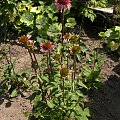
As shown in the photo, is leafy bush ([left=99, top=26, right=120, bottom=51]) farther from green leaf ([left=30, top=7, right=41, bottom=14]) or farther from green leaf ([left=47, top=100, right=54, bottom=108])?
green leaf ([left=47, top=100, right=54, bottom=108])

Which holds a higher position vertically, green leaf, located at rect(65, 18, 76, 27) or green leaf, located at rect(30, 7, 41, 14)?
green leaf, located at rect(30, 7, 41, 14)

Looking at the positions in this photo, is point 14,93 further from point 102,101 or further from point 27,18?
point 27,18

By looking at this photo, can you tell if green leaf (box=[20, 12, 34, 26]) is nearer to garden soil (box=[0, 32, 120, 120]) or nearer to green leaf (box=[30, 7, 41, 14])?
green leaf (box=[30, 7, 41, 14])

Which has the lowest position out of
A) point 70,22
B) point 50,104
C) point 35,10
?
point 50,104

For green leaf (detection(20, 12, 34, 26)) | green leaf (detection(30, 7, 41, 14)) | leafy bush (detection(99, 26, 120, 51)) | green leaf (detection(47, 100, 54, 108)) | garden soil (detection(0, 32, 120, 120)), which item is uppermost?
green leaf (detection(30, 7, 41, 14))

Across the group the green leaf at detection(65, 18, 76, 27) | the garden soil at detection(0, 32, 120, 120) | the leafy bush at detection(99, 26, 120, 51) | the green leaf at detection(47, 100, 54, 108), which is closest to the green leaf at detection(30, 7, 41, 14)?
the green leaf at detection(65, 18, 76, 27)

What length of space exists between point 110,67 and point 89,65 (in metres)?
0.29

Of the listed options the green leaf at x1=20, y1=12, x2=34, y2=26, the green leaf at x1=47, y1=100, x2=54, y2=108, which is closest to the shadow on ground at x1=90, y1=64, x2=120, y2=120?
the green leaf at x1=47, y1=100, x2=54, y2=108

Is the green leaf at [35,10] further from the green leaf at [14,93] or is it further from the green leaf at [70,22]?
the green leaf at [14,93]

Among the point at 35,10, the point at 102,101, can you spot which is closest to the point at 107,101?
the point at 102,101

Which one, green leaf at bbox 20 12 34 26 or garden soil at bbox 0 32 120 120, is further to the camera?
green leaf at bbox 20 12 34 26

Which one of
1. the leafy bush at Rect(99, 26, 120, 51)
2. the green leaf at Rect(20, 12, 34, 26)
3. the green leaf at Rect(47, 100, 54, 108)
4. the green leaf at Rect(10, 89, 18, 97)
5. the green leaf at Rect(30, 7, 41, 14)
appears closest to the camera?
the green leaf at Rect(47, 100, 54, 108)

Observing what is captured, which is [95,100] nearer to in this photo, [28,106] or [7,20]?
[28,106]

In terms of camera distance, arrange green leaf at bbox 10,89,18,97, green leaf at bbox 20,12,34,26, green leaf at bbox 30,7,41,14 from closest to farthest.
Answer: green leaf at bbox 10,89,18,97
green leaf at bbox 20,12,34,26
green leaf at bbox 30,7,41,14
